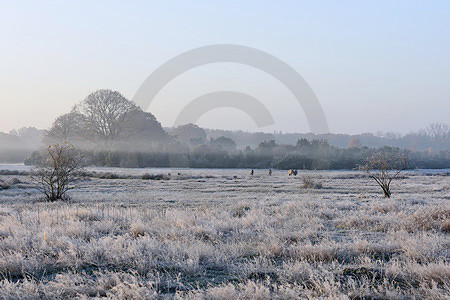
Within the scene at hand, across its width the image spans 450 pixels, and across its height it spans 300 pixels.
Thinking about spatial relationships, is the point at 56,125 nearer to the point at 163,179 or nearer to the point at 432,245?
the point at 163,179

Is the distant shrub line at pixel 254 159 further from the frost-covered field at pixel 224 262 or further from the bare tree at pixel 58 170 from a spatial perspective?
the frost-covered field at pixel 224 262

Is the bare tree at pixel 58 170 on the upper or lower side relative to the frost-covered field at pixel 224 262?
upper

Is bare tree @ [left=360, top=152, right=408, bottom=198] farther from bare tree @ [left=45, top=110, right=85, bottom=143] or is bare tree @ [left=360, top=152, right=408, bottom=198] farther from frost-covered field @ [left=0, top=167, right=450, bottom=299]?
bare tree @ [left=45, top=110, right=85, bottom=143]

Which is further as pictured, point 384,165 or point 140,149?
point 140,149

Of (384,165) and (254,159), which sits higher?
(254,159)

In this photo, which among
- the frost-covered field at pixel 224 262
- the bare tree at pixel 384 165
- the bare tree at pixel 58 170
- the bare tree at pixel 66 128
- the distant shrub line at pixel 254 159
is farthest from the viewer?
the bare tree at pixel 66 128

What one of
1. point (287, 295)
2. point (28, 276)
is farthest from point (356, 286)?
point (28, 276)

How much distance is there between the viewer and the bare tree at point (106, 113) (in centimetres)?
6888

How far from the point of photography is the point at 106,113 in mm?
69500

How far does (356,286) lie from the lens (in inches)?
197

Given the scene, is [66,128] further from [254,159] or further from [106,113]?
[254,159]

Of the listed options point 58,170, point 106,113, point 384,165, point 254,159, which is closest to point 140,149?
point 106,113

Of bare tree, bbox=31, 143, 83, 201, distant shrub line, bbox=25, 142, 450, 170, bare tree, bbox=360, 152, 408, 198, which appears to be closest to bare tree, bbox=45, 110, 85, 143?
distant shrub line, bbox=25, 142, 450, 170

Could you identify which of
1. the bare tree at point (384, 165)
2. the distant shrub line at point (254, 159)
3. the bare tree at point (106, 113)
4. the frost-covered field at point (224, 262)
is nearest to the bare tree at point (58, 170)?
the frost-covered field at point (224, 262)
